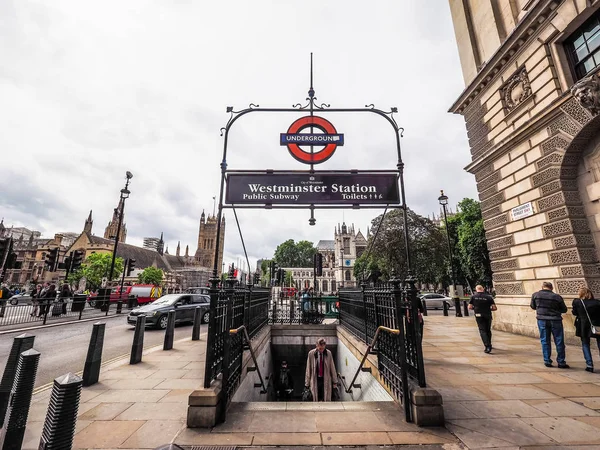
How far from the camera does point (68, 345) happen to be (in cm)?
870

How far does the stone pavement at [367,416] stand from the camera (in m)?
2.83

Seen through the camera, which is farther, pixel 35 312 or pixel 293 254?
pixel 293 254

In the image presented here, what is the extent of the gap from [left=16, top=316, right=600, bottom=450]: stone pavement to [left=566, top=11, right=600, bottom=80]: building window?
26.5 feet

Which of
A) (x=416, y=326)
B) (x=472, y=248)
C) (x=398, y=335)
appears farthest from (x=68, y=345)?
(x=472, y=248)

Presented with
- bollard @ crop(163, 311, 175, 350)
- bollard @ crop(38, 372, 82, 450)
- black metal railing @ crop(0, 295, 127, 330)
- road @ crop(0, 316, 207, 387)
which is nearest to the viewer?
bollard @ crop(38, 372, 82, 450)

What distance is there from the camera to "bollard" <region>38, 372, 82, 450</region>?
76.3 inches

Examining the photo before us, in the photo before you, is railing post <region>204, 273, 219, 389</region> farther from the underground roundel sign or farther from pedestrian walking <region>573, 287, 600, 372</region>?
pedestrian walking <region>573, 287, 600, 372</region>

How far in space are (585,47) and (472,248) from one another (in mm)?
27893

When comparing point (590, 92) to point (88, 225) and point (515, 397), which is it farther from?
point (88, 225)

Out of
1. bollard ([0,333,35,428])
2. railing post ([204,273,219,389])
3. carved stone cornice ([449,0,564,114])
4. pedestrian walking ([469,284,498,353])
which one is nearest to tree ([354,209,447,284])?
carved stone cornice ([449,0,564,114])

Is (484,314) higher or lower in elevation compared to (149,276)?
lower

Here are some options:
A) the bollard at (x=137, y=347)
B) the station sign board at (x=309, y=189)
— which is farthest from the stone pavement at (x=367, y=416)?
the station sign board at (x=309, y=189)

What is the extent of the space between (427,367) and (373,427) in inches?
123

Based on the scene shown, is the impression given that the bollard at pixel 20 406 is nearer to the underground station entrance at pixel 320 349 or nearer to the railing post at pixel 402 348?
the underground station entrance at pixel 320 349
